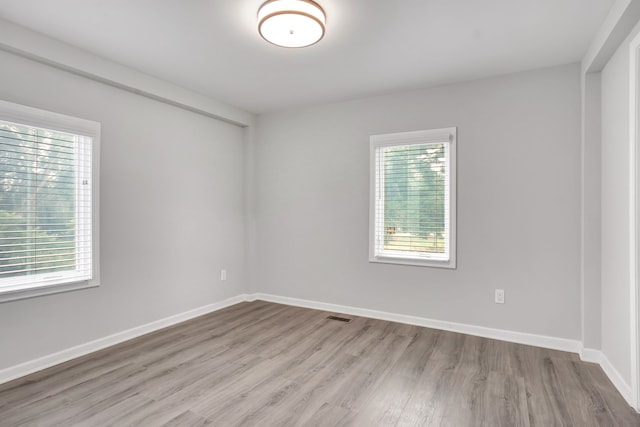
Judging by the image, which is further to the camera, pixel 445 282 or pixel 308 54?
pixel 445 282

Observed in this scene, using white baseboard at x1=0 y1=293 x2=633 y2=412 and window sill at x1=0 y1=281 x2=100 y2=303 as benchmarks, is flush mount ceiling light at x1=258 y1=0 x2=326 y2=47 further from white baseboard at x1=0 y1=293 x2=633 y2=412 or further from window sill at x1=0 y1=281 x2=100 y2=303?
white baseboard at x1=0 y1=293 x2=633 y2=412

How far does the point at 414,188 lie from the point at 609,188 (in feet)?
5.25

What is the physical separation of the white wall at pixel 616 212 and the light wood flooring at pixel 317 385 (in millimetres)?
333

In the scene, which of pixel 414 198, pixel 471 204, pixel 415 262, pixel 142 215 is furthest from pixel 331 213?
pixel 142 215

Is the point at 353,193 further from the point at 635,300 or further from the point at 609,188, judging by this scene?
the point at 635,300

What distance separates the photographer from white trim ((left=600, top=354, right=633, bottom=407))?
85.7 inches

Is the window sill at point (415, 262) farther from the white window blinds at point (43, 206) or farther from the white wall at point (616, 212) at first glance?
Answer: the white window blinds at point (43, 206)

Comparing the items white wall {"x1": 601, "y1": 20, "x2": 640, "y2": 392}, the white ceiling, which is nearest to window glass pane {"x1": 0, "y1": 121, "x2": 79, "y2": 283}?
the white ceiling

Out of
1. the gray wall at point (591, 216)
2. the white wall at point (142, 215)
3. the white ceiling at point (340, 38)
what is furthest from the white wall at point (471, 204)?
the white wall at point (142, 215)

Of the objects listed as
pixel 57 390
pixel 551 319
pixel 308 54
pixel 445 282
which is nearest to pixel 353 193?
pixel 445 282

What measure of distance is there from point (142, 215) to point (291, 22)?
2.33m

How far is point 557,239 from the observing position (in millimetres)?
3029

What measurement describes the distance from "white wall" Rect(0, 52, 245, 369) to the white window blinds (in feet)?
0.51

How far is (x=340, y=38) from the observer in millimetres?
2586
